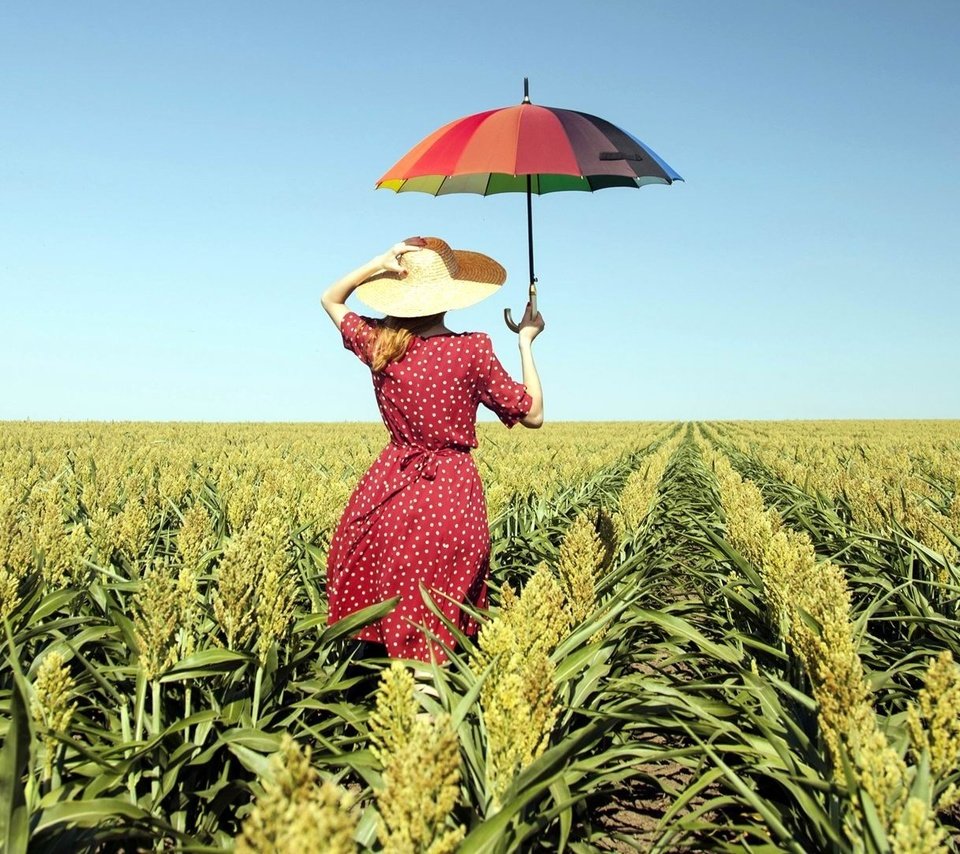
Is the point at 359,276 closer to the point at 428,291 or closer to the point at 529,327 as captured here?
the point at 428,291

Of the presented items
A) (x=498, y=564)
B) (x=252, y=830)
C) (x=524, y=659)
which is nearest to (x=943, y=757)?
(x=524, y=659)

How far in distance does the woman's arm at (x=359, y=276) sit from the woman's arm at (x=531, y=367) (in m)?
0.55

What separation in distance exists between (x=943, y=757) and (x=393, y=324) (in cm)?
246

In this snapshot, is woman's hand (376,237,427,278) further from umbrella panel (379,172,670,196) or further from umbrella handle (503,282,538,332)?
umbrella panel (379,172,670,196)

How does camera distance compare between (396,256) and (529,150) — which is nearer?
(396,256)

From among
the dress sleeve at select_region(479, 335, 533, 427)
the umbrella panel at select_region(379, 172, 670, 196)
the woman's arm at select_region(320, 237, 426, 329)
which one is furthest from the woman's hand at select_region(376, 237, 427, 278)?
the umbrella panel at select_region(379, 172, 670, 196)

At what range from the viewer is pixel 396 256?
11.8 ft

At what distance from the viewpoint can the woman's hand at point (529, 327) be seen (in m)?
3.75

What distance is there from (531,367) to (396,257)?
0.70m

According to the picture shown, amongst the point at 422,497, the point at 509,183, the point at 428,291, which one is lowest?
the point at 422,497

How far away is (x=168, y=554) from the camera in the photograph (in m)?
5.32

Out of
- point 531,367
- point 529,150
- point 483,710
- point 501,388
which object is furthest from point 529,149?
point 483,710

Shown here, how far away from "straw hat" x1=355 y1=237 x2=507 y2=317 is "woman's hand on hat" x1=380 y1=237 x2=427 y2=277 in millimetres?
13

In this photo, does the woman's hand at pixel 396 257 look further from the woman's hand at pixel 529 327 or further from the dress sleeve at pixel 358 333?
the woman's hand at pixel 529 327
